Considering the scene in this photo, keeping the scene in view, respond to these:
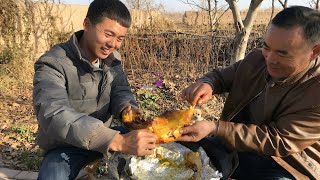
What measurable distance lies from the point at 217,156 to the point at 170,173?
0.37m

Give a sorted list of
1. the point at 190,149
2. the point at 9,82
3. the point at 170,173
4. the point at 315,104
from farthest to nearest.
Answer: the point at 9,82
the point at 190,149
the point at 170,173
the point at 315,104

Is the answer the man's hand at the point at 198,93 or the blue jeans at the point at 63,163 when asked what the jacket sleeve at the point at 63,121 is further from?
the man's hand at the point at 198,93

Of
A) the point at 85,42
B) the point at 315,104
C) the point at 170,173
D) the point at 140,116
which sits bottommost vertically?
the point at 170,173

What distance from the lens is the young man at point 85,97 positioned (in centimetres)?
186

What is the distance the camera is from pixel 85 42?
7.96 ft

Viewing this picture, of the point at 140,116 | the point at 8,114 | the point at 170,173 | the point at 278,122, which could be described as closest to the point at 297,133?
the point at 278,122

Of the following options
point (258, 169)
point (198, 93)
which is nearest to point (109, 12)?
point (198, 93)

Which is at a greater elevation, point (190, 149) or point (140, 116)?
point (140, 116)

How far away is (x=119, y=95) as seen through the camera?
8.45ft

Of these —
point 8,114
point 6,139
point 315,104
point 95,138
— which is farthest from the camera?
point 8,114

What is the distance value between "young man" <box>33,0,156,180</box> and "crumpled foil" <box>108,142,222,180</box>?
0.25m

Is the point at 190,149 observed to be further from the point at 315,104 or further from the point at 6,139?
the point at 6,139

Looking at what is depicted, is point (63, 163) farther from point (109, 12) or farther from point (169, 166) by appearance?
point (109, 12)

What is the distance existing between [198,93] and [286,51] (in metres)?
0.62
